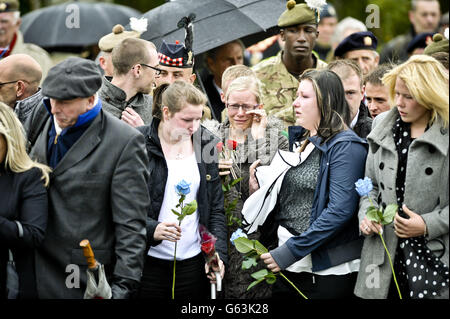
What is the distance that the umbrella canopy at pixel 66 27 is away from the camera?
39.9 feet

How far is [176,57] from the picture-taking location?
6219 mm

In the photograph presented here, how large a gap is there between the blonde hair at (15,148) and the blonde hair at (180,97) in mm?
1082

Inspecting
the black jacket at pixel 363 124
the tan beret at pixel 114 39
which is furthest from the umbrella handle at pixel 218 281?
the tan beret at pixel 114 39

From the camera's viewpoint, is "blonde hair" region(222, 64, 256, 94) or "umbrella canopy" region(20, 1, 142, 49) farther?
"umbrella canopy" region(20, 1, 142, 49)

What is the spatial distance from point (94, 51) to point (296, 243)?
25.9 ft

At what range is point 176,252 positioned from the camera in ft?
16.6

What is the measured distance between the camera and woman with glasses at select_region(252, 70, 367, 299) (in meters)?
4.87

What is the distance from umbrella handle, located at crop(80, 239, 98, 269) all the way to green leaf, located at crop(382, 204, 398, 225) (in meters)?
1.68

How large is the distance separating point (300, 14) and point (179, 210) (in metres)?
2.60

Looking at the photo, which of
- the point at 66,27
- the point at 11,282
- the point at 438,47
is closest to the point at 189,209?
the point at 11,282

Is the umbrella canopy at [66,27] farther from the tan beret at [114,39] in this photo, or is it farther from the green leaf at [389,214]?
the green leaf at [389,214]

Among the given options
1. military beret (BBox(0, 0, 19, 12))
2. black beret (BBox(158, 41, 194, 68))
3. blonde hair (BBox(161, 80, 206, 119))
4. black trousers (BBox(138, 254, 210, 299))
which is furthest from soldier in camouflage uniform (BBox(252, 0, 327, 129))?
military beret (BBox(0, 0, 19, 12))

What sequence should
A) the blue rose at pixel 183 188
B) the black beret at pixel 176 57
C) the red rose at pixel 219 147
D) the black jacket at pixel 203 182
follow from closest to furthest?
the blue rose at pixel 183 188, the black jacket at pixel 203 182, the red rose at pixel 219 147, the black beret at pixel 176 57

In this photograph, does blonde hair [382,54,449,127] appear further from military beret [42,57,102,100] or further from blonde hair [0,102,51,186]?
blonde hair [0,102,51,186]
